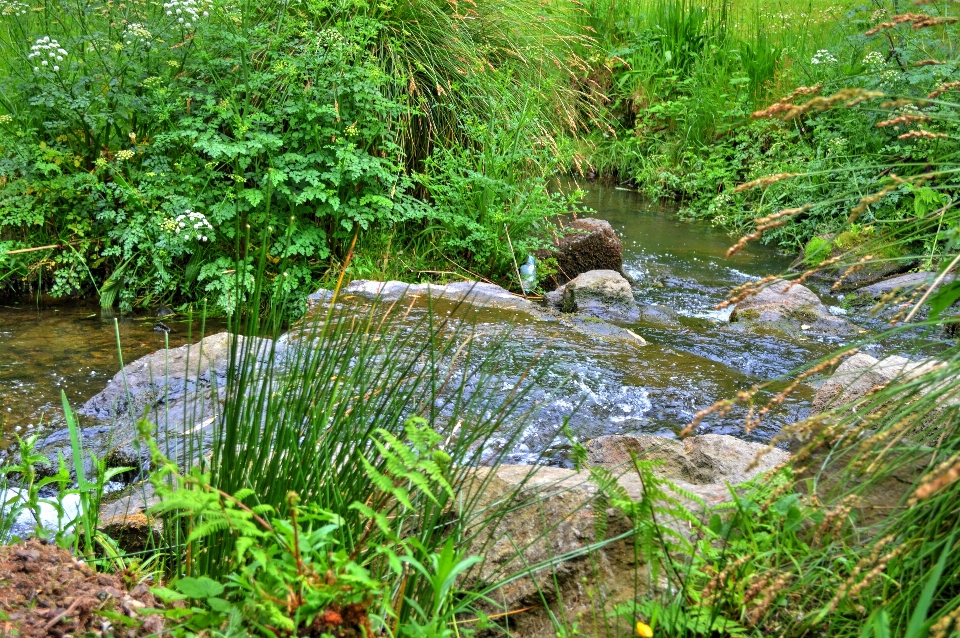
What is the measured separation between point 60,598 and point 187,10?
461cm

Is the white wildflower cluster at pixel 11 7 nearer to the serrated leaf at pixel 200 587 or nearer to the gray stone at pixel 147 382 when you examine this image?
the gray stone at pixel 147 382

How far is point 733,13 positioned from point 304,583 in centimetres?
1292

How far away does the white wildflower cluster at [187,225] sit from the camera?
5.01 metres

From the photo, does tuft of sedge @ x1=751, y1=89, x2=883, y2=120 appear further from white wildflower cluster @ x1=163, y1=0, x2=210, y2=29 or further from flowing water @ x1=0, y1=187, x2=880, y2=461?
white wildflower cluster @ x1=163, y1=0, x2=210, y2=29

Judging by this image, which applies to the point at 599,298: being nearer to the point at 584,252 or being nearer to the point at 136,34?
the point at 584,252

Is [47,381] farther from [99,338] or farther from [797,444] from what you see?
[797,444]

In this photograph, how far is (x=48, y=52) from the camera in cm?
531

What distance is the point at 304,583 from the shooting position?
1.28m

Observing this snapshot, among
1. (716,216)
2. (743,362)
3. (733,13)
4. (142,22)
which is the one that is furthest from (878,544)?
(733,13)

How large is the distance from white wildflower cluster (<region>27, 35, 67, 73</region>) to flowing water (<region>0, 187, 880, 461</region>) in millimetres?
1633

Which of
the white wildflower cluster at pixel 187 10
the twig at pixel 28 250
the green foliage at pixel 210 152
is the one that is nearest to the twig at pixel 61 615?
the green foliage at pixel 210 152

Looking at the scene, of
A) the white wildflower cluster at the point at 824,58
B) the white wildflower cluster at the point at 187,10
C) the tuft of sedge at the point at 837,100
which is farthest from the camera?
the white wildflower cluster at the point at 824,58

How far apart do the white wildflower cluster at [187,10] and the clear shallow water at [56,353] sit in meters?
2.06

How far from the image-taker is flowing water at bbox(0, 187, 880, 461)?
3959 mm
